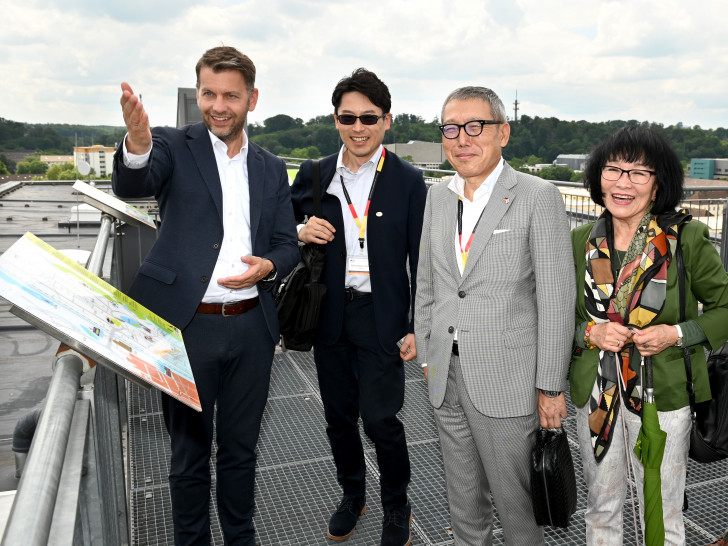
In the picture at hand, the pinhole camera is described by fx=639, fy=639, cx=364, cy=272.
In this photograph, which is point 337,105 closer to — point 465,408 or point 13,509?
point 465,408

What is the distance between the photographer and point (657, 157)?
2.33 m

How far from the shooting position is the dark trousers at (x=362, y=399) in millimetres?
3135

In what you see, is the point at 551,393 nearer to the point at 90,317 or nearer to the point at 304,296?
the point at 304,296

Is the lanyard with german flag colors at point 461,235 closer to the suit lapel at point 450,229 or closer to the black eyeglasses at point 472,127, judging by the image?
the suit lapel at point 450,229

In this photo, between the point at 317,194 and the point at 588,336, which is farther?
the point at 317,194

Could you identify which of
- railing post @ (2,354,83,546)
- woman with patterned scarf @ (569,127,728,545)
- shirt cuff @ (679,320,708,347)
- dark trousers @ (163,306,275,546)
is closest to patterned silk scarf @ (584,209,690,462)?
woman with patterned scarf @ (569,127,728,545)

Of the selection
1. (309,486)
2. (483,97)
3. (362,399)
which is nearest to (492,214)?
(483,97)

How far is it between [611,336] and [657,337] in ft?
0.50

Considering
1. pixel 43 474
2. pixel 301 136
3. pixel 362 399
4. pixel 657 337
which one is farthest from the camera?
pixel 301 136

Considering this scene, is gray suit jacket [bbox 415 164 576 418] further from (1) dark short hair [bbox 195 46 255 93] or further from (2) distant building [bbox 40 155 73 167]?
(2) distant building [bbox 40 155 73 167]

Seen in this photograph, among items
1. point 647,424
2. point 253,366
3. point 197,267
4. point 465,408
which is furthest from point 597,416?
point 197,267

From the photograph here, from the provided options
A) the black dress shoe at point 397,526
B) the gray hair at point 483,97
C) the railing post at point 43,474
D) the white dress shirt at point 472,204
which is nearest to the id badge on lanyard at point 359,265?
the white dress shirt at point 472,204

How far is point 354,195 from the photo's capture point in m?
3.15

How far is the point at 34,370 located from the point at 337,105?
180 inches
